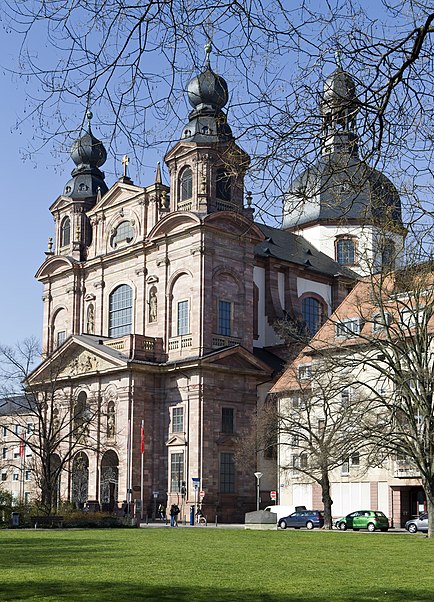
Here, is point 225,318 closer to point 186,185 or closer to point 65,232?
point 186,185

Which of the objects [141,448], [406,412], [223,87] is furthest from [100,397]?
[223,87]

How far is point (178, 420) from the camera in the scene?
67812 millimetres

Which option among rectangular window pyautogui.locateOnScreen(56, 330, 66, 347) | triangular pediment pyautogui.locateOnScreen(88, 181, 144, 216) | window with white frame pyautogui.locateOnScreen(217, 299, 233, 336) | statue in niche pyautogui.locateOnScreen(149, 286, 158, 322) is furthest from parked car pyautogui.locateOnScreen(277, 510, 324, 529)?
rectangular window pyautogui.locateOnScreen(56, 330, 66, 347)

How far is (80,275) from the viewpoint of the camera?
265 ft

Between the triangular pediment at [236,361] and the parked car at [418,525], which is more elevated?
the triangular pediment at [236,361]

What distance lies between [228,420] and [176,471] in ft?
16.8

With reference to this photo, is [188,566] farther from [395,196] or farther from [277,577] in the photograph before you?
[395,196]

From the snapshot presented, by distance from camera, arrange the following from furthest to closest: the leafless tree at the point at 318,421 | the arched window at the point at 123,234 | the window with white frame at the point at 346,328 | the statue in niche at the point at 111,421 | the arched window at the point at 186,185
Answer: the arched window at the point at 123,234 → the arched window at the point at 186,185 → the statue in niche at the point at 111,421 → the leafless tree at the point at 318,421 → the window with white frame at the point at 346,328

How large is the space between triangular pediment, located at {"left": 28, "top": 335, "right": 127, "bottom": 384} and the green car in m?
22.9

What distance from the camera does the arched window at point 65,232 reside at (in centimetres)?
8400

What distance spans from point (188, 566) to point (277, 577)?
124 inches

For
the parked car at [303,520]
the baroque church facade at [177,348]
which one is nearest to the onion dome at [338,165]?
the parked car at [303,520]

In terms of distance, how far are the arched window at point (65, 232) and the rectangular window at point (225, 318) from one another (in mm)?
20013

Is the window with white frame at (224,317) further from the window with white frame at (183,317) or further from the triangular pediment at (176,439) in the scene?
the triangular pediment at (176,439)
